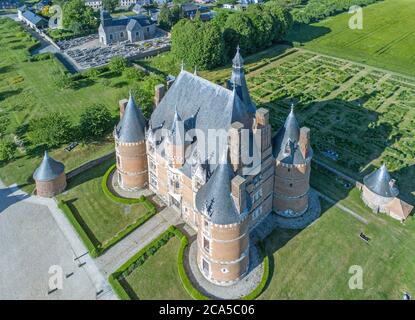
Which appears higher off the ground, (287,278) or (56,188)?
(56,188)

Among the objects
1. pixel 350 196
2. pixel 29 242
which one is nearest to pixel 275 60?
pixel 350 196

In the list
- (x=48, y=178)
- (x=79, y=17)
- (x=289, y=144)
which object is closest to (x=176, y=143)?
(x=289, y=144)

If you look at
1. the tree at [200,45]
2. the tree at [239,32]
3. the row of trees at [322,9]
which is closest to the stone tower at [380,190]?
the tree at [200,45]

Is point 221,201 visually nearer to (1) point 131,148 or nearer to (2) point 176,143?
(2) point 176,143

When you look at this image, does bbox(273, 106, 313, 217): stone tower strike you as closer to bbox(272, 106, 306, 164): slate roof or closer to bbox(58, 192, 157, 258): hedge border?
bbox(272, 106, 306, 164): slate roof
